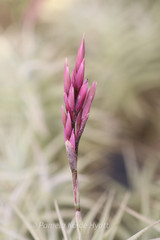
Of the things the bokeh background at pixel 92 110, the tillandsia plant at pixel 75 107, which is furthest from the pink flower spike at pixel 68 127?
the bokeh background at pixel 92 110

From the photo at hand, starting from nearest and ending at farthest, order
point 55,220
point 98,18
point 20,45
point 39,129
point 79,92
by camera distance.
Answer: point 79,92, point 55,220, point 39,129, point 20,45, point 98,18

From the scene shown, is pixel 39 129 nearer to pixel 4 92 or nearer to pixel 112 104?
pixel 4 92

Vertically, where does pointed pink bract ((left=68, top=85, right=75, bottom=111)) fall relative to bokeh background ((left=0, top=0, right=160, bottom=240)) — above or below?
below

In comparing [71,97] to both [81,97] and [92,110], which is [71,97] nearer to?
[81,97]

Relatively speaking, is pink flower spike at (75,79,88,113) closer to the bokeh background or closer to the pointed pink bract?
the pointed pink bract

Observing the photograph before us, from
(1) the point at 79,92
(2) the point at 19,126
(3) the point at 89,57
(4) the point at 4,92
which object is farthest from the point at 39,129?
(1) the point at 79,92

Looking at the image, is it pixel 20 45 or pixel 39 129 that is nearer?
pixel 39 129

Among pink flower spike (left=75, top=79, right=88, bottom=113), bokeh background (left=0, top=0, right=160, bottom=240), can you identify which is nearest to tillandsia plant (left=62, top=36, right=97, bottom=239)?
pink flower spike (left=75, top=79, right=88, bottom=113)

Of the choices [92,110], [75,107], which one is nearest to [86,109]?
[75,107]
